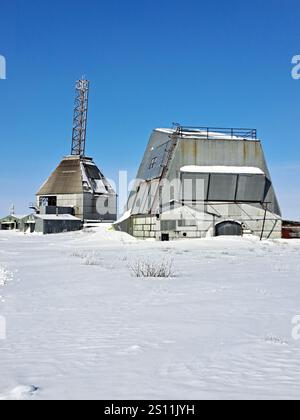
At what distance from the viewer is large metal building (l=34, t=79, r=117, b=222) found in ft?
209

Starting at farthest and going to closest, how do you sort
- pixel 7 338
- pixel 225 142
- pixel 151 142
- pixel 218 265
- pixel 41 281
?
pixel 151 142 → pixel 225 142 → pixel 218 265 → pixel 41 281 → pixel 7 338

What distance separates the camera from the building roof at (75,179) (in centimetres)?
6519

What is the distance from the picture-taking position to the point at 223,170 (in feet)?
107

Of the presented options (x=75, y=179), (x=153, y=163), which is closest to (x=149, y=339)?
(x=153, y=163)

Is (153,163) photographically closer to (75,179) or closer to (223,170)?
(223,170)

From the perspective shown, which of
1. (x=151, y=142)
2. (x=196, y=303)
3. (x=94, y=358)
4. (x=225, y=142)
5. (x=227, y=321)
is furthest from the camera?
(x=151, y=142)

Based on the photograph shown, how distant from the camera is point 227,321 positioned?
6.50 metres

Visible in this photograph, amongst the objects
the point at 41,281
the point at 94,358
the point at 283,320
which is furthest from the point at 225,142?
the point at 94,358

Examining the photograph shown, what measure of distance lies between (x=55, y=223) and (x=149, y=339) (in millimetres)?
54773

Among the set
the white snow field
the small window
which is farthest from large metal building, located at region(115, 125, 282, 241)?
the white snow field

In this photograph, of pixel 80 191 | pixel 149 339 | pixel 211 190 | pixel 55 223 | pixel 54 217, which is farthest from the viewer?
pixel 80 191

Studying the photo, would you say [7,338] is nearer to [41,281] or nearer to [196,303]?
[196,303]

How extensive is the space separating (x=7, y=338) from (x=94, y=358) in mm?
1484

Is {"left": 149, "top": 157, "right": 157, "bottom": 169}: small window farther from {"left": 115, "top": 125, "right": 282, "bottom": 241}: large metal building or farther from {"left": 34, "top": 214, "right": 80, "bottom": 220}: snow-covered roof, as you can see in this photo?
{"left": 34, "top": 214, "right": 80, "bottom": 220}: snow-covered roof
